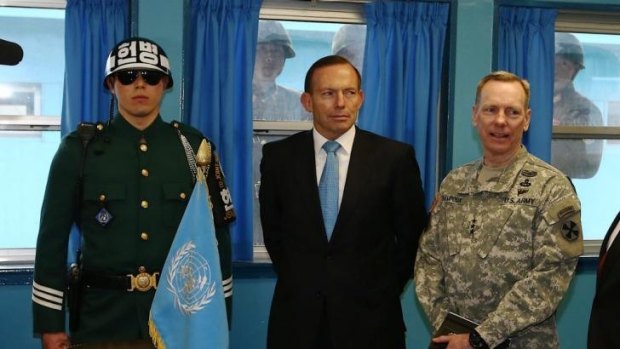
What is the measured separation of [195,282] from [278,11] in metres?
A: 1.65

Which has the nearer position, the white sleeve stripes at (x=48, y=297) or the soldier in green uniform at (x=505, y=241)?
the soldier in green uniform at (x=505, y=241)

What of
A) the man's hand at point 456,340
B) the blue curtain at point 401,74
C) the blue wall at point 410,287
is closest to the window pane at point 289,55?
the blue curtain at point 401,74

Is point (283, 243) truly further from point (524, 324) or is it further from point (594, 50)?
point (594, 50)

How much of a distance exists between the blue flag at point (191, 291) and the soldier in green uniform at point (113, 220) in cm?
12

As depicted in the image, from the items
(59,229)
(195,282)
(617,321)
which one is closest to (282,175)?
(195,282)

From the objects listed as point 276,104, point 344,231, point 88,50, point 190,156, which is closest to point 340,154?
point 344,231

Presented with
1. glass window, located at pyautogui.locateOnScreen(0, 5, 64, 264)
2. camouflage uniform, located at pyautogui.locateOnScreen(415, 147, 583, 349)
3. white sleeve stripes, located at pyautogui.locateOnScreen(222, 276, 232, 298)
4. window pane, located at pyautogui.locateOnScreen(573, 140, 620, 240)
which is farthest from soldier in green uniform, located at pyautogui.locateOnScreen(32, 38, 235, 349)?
Result: window pane, located at pyautogui.locateOnScreen(573, 140, 620, 240)

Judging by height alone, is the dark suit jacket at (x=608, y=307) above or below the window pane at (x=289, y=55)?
below

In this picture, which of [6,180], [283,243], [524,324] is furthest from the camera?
[6,180]

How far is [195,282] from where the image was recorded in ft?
7.02

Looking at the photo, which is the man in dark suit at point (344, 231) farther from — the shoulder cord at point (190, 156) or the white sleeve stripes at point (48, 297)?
the white sleeve stripes at point (48, 297)

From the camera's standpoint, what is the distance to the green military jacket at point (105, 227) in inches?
88.1

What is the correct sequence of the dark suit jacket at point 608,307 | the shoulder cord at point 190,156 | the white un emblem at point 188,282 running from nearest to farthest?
1. the dark suit jacket at point 608,307
2. the white un emblem at point 188,282
3. the shoulder cord at point 190,156

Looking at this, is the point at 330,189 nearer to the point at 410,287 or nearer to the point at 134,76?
the point at 134,76
